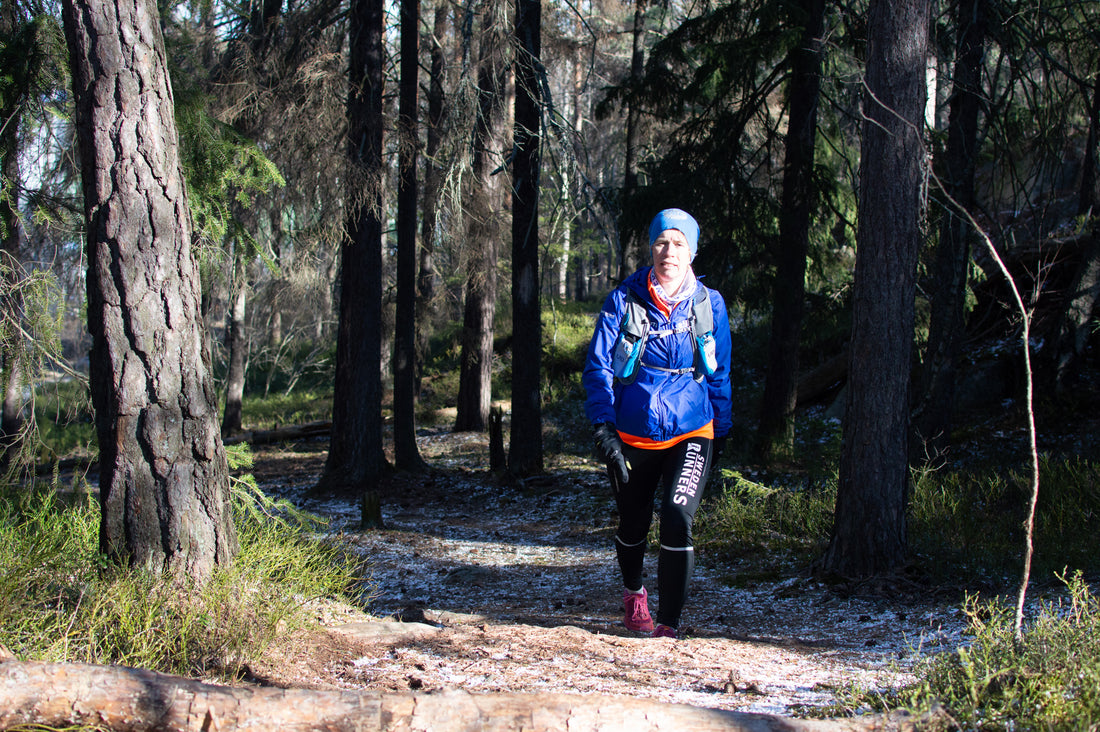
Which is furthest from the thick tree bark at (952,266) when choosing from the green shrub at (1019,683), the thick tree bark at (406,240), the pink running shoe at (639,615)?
the thick tree bark at (406,240)

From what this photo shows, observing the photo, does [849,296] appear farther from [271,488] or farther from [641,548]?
[271,488]

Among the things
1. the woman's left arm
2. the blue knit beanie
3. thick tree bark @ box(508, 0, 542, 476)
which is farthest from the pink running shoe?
thick tree bark @ box(508, 0, 542, 476)

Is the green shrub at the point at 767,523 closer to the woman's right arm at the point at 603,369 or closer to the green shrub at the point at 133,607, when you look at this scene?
the woman's right arm at the point at 603,369

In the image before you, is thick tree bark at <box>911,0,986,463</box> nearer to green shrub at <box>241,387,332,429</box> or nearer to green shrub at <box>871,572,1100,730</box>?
green shrub at <box>871,572,1100,730</box>

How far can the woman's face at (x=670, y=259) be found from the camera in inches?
167

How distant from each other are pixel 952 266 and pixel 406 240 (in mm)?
7197

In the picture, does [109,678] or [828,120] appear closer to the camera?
[109,678]

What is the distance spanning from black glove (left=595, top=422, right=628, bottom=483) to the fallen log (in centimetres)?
166

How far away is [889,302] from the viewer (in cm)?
541

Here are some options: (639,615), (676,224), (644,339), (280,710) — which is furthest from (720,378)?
(280,710)

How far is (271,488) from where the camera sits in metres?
11.5

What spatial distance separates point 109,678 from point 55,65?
483 cm

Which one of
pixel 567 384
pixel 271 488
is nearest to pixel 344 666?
pixel 271 488

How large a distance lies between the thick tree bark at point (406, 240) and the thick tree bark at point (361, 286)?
1.71 ft
